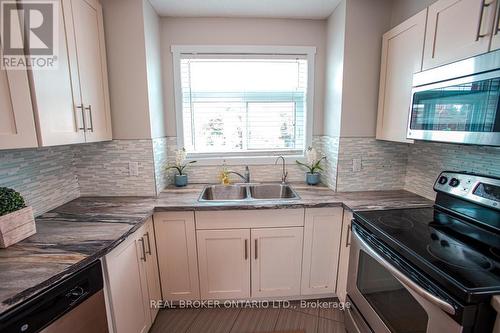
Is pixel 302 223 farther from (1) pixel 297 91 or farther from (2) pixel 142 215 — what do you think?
(1) pixel 297 91

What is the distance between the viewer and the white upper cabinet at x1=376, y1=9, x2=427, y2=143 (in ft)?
4.62

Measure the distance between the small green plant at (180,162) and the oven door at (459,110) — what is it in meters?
1.79

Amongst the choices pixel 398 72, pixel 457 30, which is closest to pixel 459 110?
pixel 457 30

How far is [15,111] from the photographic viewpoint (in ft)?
3.32

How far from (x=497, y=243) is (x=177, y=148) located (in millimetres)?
2264

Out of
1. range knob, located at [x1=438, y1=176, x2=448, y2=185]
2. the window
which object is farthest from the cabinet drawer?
range knob, located at [x1=438, y1=176, x2=448, y2=185]

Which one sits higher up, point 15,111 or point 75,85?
point 75,85

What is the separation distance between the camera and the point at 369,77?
1.80m

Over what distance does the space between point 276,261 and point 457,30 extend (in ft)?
5.86

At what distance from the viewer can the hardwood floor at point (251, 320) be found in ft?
5.40

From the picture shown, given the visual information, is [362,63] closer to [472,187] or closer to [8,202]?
[472,187]

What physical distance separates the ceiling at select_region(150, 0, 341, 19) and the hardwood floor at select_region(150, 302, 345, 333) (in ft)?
8.14

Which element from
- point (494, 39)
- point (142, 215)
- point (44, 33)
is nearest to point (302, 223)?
point (142, 215)

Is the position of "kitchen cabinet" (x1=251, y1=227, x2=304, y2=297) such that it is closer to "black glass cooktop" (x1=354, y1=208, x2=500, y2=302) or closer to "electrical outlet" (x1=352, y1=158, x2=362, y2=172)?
"black glass cooktop" (x1=354, y1=208, x2=500, y2=302)
